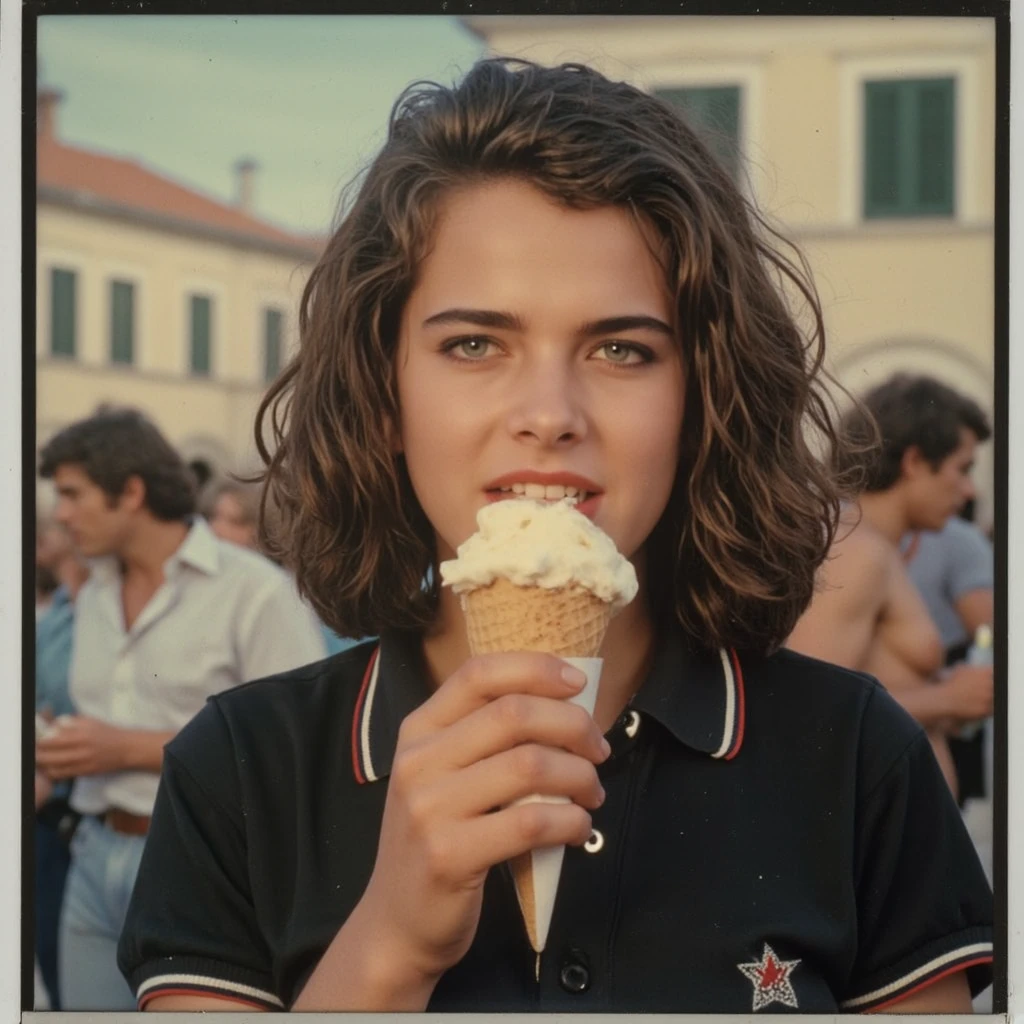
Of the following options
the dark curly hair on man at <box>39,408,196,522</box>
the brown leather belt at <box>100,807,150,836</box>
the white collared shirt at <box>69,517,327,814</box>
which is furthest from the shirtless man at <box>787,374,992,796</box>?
the dark curly hair on man at <box>39,408,196,522</box>

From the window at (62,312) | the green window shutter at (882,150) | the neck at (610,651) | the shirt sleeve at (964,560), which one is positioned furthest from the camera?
the shirt sleeve at (964,560)

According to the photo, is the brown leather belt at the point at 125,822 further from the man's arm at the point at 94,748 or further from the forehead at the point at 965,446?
the forehead at the point at 965,446

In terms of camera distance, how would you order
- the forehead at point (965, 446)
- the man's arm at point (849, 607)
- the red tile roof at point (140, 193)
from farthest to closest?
1. the forehead at point (965, 446)
2. the man's arm at point (849, 607)
3. the red tile roof at point (140, 193)

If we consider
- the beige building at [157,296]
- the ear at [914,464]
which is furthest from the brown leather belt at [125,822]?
the ear at [914,464]

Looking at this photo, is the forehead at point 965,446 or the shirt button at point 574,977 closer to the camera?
the shirt button at point 574,977

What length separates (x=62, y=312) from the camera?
3.69 meters

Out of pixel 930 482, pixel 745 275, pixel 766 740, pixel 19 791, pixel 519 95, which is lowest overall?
pixel 19 791

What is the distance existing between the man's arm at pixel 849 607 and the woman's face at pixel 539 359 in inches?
57.7

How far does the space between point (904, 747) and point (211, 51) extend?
186 cm

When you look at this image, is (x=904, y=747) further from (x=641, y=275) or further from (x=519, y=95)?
(x=519, y=95)

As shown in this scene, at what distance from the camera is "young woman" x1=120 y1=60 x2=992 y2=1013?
231cm

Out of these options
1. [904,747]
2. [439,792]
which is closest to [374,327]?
[439,792]

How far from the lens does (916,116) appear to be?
4059 mm

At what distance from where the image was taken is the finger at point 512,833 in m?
1.96
